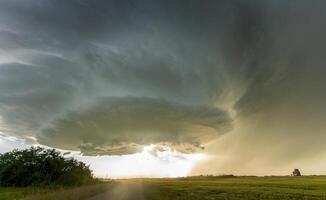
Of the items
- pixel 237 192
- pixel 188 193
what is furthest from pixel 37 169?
pixel 237 192

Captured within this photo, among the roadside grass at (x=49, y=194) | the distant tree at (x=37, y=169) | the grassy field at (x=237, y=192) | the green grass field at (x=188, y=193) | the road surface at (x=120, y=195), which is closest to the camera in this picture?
the roadside grass at (x=49, y=194)

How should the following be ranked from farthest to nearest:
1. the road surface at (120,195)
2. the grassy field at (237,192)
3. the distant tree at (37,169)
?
the distant tree at (37,169), the grassy field at (237,192), the road surface at (120,195)

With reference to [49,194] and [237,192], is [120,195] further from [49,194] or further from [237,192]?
[237,192]

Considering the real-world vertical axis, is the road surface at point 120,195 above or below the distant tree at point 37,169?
below

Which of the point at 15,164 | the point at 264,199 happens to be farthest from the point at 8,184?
the point at 264,199

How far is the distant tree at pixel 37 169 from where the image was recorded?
2574 inches

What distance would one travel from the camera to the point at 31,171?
66.9 meters

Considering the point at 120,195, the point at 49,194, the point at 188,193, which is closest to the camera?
the point at 49,194

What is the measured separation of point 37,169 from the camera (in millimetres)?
67750

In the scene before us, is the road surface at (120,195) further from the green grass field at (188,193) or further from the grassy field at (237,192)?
the grassy field at (237,192)

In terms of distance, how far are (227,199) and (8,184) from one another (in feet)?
140

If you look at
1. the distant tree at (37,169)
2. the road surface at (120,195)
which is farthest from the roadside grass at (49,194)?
the distant tree at (37,169)

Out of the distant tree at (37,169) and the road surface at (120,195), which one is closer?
the road surface at (120,195)

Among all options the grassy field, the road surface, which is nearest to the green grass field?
the grassy field
